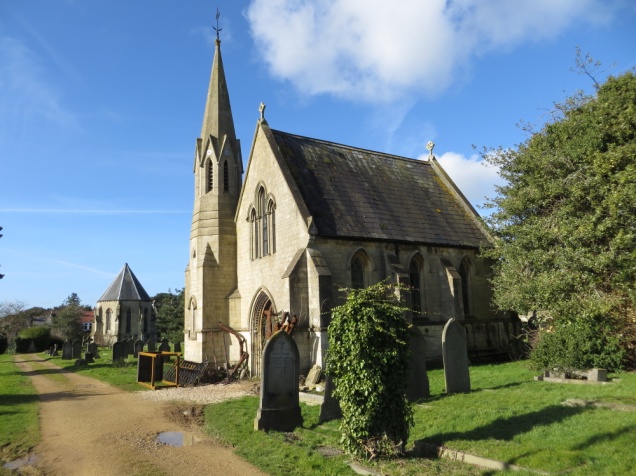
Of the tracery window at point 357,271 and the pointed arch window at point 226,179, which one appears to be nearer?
the tracery window at point 357,271

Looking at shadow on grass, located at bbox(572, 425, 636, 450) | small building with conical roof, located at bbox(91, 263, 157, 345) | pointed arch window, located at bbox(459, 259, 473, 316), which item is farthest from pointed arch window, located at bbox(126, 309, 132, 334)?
shadow on grass, located at bbox(572, 425, 636, 450)

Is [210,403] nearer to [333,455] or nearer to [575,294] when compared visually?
[333,455]

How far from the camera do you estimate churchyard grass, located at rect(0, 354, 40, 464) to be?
8.89m

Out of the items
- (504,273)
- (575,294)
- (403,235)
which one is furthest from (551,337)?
(403,235)

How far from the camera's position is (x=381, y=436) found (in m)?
7.50

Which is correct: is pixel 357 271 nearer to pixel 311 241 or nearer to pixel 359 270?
pixel 359 270

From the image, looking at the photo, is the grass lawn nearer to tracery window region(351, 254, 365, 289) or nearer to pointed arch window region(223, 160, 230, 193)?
tracery window region(351, 254, 365, 289)

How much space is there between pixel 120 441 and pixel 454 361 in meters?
8.08

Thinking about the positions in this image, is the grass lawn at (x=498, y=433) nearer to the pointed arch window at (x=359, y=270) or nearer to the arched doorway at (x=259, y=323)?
the pointed arch window at (x=359, y=270)

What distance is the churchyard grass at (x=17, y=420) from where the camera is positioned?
8.89 meters

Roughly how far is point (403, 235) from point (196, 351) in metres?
11.0

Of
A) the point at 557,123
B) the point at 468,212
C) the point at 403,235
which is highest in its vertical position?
the point at 557,123

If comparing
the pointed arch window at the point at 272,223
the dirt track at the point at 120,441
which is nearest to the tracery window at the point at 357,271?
the pointed arch window at the point at 272,223

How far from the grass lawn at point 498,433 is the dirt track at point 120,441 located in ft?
2.05
